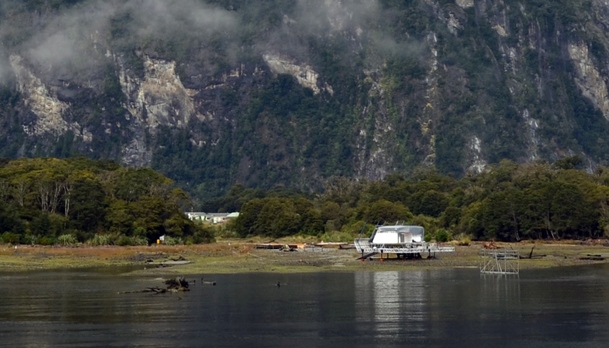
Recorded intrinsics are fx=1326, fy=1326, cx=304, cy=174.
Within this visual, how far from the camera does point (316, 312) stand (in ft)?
208

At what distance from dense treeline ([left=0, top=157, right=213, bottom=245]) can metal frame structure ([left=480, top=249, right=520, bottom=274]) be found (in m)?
37.2

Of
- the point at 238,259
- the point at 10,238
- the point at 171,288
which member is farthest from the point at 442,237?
the point at 171,288

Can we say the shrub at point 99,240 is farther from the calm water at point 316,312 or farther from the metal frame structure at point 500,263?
the metal frame structure at point 500,263

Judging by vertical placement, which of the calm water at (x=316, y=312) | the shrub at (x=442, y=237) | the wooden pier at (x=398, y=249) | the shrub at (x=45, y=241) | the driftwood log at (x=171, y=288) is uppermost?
the shrub at (x=442, y=237)

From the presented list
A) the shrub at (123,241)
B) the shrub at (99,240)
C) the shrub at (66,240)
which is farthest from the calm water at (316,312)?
the shrub at (99,240)

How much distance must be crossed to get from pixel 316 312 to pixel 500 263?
35.4 meters

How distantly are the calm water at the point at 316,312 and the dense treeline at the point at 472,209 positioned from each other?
170 ft

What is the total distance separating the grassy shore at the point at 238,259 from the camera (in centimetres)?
9569

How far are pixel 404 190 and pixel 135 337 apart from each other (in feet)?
418

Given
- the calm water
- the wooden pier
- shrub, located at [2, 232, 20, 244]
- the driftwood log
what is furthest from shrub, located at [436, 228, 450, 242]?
the driftwood log

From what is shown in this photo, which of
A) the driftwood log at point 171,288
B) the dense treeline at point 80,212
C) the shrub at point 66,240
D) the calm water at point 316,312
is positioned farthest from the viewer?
the dense treeline at point 80,212

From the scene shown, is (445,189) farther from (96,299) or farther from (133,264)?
(96,299)

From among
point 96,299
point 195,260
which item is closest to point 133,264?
point 195,260

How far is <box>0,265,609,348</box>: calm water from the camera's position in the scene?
178 ft
